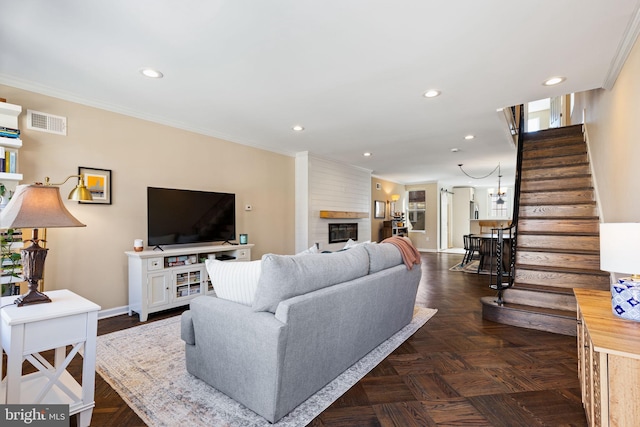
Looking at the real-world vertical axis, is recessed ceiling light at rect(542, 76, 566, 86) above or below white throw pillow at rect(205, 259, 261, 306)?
above

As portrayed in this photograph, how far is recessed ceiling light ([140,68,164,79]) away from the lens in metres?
2.88

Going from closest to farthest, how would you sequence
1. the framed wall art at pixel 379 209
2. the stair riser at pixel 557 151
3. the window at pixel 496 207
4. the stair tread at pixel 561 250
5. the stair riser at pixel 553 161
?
the stair tread at pixel 561 250, the stair riser at pixel 553 161, the stair riser at pixel 557 151, the framed wall art at pixel 379 209, the window at pixel 496 207

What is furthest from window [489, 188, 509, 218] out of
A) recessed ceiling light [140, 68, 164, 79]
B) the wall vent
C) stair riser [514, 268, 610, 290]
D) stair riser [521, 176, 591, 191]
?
the wall vent

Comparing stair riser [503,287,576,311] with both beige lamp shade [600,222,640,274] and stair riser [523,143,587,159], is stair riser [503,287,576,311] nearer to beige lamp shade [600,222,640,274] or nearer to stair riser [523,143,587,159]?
beige lamp shade [600,222,640,274]

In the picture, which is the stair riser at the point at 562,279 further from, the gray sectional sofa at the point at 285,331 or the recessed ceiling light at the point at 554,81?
the gray sectional sofa at the point at 285,331

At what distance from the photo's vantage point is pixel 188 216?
427 cm

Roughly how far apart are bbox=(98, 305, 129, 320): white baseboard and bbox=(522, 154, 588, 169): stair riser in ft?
19.9

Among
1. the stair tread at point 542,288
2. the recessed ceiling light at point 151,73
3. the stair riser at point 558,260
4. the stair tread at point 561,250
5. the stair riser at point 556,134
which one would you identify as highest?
the stair riser at point 556,134

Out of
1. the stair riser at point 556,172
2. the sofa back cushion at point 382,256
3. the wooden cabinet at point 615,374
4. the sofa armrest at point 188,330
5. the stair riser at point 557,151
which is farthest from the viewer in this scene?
the stair riser at point 557,151

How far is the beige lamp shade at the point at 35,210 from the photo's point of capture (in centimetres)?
171

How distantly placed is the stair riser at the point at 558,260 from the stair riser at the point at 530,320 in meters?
0.83

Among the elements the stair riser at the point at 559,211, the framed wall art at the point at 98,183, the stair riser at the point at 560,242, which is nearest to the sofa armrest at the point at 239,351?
the framed wall art at the point at 98,183

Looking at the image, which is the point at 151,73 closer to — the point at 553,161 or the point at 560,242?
the point at 560,242

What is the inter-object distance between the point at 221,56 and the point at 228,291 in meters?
1.90
